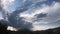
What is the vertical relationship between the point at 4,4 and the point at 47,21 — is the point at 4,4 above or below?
above

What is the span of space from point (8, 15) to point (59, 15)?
3.91ft

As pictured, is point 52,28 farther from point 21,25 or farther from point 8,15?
point 8,15

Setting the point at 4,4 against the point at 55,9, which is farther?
the point at 4,4

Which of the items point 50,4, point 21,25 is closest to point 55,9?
point 50,4

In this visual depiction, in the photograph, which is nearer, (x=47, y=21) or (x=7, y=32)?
(x=47, y=21)

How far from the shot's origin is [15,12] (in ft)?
12.3

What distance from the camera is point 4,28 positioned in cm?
392

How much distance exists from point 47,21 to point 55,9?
0.32 m

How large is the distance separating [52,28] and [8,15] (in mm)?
1078

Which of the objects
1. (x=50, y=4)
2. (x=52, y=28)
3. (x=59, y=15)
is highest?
(x=50, y=4)

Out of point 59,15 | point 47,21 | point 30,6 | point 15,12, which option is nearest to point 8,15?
point 15,12

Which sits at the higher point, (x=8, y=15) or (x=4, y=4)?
(x=4, y=4)

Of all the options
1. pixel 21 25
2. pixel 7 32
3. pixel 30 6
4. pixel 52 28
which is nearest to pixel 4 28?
pixel 7 32

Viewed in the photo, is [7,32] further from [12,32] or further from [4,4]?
[4,4]
